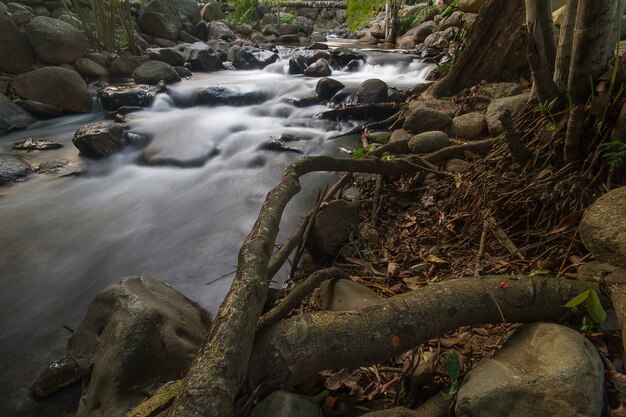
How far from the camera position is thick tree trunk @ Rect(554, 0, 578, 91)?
249 centimetres

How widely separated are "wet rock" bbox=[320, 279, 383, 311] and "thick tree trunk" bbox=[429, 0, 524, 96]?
4.79 m

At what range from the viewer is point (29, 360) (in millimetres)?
2852

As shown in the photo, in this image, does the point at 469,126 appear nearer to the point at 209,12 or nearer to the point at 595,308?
the point at 595,308

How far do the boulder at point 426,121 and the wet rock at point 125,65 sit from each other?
963 centimetres

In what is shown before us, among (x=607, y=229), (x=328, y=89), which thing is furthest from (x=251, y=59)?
(x=607, y=229)

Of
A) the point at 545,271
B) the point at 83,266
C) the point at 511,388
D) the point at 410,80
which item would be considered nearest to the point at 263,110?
the point at 410,80

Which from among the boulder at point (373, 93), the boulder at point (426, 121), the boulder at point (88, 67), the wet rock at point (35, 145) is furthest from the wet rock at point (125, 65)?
the boulder at point (426, 121)

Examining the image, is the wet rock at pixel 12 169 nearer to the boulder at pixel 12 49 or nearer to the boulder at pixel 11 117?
the boulder at pixel 11 117

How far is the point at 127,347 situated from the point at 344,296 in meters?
1.32

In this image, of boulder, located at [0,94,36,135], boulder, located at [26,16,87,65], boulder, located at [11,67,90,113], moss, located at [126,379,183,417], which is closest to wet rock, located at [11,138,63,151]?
boulder, located at [0,94,36,135]

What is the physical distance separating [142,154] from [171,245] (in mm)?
3232

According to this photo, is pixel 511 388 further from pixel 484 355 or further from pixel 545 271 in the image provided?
pixel 545 271

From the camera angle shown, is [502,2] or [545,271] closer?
[545,271]

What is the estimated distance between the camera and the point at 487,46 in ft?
18.4
